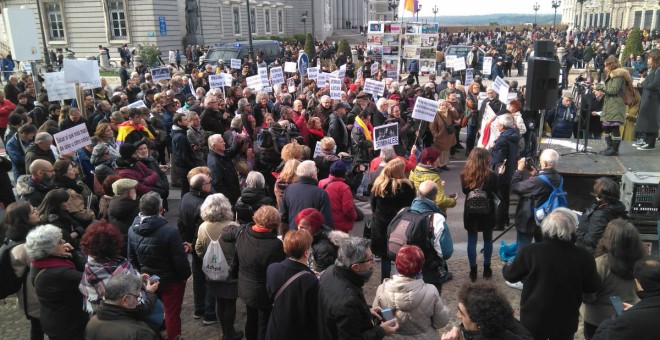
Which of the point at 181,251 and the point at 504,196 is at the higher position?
the point at 181,251

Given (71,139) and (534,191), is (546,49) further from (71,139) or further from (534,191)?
(71,139)

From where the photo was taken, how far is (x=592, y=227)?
480cm

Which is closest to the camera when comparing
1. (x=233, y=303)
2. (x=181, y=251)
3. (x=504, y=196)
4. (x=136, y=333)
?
(x=136, y=333)

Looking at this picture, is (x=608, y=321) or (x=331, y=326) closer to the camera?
(x=608, y=321)

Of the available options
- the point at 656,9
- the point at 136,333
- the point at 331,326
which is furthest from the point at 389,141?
the point at 656,9

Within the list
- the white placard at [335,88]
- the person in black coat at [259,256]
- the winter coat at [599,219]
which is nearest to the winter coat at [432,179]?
the winter coat at [599,219]

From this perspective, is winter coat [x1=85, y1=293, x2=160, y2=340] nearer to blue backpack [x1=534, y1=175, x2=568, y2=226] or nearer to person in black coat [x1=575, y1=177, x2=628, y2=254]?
person in black coat [x1=575, y1=177, x2=628, y2=254]

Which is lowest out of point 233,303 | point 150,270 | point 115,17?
point 233,303

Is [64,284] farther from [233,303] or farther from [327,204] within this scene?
[327,204]

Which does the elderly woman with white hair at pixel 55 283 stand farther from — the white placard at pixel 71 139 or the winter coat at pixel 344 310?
the white placard at pixel 71 139

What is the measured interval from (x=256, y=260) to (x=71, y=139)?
415cm

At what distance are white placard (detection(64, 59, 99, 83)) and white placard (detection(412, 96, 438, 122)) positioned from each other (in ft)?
21.4

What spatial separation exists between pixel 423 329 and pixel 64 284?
109 inches

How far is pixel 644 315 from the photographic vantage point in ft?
10.0
